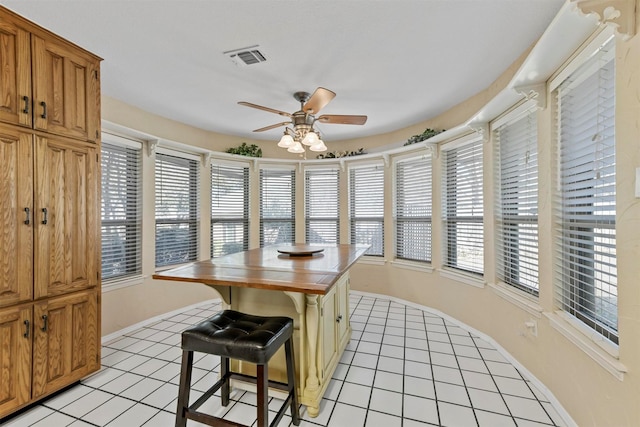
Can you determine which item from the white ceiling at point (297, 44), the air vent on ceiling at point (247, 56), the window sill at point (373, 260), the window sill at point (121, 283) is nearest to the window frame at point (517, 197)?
the white ceiling at point (297, 44)

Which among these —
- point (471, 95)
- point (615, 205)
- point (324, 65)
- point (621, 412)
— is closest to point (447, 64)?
point (471, 95)

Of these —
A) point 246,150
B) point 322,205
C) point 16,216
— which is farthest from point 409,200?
point 16,216

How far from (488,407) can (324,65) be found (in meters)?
2.86

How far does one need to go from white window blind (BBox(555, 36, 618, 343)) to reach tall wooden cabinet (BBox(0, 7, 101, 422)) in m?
3.42

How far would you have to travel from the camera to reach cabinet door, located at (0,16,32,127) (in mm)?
1719

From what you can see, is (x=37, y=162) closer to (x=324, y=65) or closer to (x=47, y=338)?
(x=47, y=338)

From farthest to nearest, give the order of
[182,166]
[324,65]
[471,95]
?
[182,166] < [471,95] < [324,65]

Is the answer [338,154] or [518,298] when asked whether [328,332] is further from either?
[338,154]

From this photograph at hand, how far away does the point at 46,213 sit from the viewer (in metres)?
1.91

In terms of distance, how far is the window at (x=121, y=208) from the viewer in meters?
3.04

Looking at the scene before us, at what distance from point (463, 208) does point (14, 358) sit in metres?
4.09

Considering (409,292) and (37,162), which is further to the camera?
(409,292)

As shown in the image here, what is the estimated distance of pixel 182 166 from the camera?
3.90 metres

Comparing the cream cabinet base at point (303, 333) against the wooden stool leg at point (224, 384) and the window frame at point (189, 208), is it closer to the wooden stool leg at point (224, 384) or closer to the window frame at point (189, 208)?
the wooden stool leg at point (224, 384)
